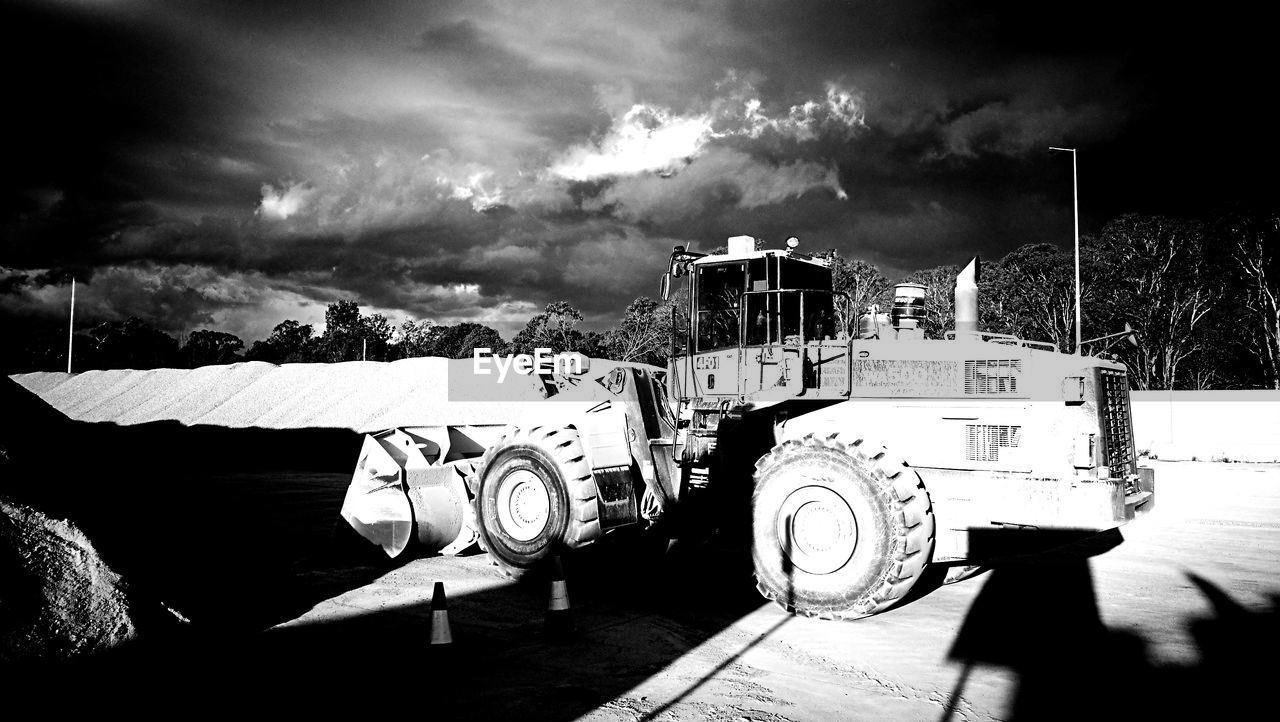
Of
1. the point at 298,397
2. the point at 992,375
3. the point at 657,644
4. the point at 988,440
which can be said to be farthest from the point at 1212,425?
the point at 298,397

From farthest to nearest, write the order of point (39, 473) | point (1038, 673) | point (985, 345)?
point (985, 345) < point (39, 473) < point (1038, 673)

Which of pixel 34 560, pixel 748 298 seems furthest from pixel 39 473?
pixel 748 298

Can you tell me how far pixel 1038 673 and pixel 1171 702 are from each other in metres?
0.81

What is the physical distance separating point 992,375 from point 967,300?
148 cm

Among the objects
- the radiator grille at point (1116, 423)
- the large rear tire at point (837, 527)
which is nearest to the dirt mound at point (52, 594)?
the large rear tire at point (837, 527)

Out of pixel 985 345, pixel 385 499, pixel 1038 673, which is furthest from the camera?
pixel 385 499

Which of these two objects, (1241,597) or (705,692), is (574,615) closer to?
(705,692)

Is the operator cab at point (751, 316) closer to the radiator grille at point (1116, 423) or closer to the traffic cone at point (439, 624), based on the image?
the radiator grille at point (1116, 423)

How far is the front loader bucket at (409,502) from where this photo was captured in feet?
31.7

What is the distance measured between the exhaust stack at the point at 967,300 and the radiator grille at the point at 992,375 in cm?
103

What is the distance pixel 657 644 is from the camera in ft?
21.8

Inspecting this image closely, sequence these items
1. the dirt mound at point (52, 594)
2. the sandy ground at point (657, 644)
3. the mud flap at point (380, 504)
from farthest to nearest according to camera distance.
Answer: the mud flap at point (380, 504) < the dirt mound at point (52, 594) < the sandy ground at point (657, 644)

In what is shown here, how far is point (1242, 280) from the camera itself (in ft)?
125

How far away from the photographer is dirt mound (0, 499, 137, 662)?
5539mm
